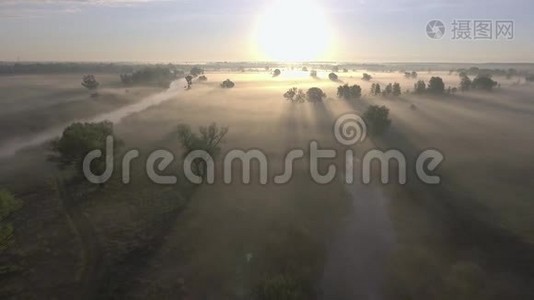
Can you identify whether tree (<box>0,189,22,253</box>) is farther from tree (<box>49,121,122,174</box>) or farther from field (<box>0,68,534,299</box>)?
tree (<box>49,121,122,174</box>)

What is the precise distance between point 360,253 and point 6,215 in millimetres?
32356

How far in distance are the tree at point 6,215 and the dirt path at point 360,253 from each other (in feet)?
82.8

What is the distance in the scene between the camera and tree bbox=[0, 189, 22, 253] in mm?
36125

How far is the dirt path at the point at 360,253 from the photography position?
3297 centimetres

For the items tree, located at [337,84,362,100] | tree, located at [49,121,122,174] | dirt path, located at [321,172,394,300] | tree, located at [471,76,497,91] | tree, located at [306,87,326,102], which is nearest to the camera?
dirt path, located at [321,172,394,300]

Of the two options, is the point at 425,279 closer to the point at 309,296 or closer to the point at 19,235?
the point at 309,296

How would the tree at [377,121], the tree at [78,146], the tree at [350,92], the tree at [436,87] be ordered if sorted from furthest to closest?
the tree at [436,87]
the tree at [350,92]
the tree at [377,121]
the tree at [78,146]

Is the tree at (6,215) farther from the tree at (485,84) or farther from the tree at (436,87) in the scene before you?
the tree at (485,84)

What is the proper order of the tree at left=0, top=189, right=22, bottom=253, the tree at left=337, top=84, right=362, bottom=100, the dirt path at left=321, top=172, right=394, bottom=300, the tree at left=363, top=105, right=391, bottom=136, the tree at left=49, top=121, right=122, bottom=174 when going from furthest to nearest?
the tree at left=337, top=84, right=362, bottom=100, the tree at left=363, top=105, right=391, bottom=136, the tree at left=49, top=121, right=122, bottom=174, the tree at left=0, top=189, right=22, bottom=253, the dirt path at left=321, top=172, right=394, bottom=300

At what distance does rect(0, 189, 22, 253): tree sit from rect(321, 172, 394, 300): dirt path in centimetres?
2522

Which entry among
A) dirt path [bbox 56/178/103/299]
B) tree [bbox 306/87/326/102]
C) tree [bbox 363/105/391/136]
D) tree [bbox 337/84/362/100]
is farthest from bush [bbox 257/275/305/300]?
tree [bbox 337/84/362/100]

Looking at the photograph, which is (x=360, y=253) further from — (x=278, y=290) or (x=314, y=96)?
(x=314, y=96)

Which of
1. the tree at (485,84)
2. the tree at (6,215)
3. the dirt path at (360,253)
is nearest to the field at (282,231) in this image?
the dirt path at (360,253)

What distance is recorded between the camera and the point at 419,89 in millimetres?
157875
